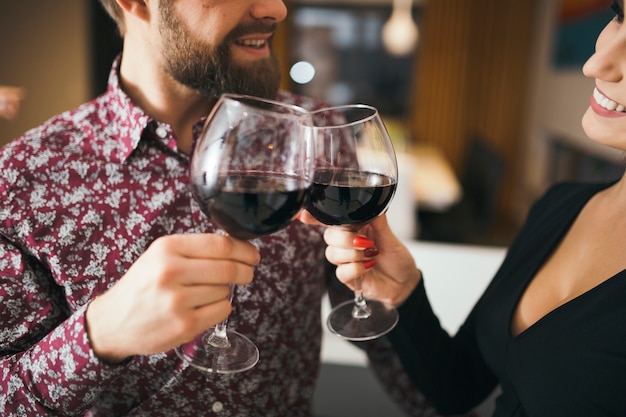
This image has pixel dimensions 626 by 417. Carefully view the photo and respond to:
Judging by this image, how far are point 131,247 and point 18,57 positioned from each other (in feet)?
9.00

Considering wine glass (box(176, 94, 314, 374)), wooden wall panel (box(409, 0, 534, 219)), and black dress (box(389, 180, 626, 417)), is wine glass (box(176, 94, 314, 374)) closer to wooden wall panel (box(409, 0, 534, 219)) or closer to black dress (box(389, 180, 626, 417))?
black dress (box(389, 180, 626, 417))

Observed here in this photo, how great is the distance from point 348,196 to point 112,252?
44 centimetres

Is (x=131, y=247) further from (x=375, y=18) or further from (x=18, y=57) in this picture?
(x=375, y=18)

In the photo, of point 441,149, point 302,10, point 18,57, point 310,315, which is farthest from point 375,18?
point 310,315

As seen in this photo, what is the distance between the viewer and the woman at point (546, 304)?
79 cm

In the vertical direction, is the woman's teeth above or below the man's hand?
above

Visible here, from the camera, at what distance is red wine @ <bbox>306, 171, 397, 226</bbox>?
0.80m

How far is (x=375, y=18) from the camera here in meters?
6.38

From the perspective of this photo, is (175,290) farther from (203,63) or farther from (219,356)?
(203,63)

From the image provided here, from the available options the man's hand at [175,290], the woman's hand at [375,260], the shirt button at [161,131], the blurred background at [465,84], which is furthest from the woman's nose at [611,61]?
the blurred background at [465,84]

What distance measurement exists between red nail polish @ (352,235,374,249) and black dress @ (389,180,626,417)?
0.65ft

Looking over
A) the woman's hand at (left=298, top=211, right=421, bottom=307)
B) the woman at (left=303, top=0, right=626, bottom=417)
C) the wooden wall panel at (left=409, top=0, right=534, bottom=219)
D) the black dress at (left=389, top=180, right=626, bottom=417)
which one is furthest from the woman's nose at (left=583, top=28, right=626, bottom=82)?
the wooden wall panel at (left=409, top=0, right=534, bottom=219)

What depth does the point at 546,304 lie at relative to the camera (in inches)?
37.1

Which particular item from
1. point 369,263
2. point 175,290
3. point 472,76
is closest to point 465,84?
point 472,76
